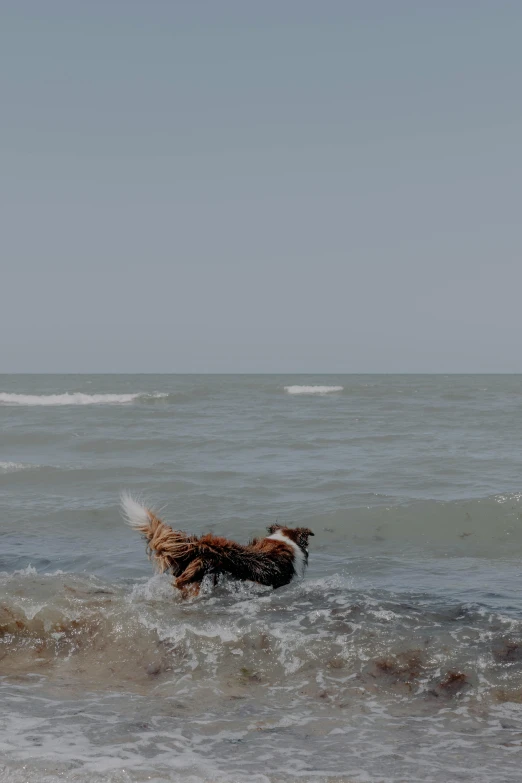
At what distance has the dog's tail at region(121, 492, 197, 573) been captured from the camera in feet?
21.1

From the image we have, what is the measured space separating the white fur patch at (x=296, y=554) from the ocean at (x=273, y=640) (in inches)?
6.4

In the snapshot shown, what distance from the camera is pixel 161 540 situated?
6.54 metres

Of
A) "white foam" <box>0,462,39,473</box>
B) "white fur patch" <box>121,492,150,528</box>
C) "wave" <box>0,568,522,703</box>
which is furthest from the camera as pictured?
"white foam" <box>0,462,39,473</box>

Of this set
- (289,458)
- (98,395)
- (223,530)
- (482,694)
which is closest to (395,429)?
(289,458)

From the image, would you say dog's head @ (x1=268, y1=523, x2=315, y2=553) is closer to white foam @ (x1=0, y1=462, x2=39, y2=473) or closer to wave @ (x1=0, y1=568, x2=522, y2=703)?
wave @ (x1=0, y1=568, x2=522, y2=703)

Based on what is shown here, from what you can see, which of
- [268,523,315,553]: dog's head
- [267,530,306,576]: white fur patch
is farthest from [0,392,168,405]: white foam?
[267,530,306,576]: white fur patch

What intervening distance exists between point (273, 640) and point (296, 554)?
1.87m

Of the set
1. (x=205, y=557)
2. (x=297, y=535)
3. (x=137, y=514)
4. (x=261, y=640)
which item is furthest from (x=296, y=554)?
(x=261, y=640)

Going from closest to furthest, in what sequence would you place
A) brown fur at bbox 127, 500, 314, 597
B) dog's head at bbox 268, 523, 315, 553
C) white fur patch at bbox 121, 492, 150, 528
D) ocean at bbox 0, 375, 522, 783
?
ocean at bbox 0, 375, 522, 783 < brown fur at bbox 127, 500, 314, 597 < white fur patch at bbox 121, 492, 150, 528 < dog's head at bbox 268, 523, 315, 553

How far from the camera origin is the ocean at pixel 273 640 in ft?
12.2

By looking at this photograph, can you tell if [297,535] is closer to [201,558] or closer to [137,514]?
[201,558]

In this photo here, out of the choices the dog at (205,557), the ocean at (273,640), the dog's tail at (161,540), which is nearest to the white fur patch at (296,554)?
the dog at (205,557)

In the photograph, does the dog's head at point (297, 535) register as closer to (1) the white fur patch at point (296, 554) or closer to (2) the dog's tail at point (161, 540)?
(1) the white fur patch at point (296, 554)

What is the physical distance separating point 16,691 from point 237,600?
6.96 ft
